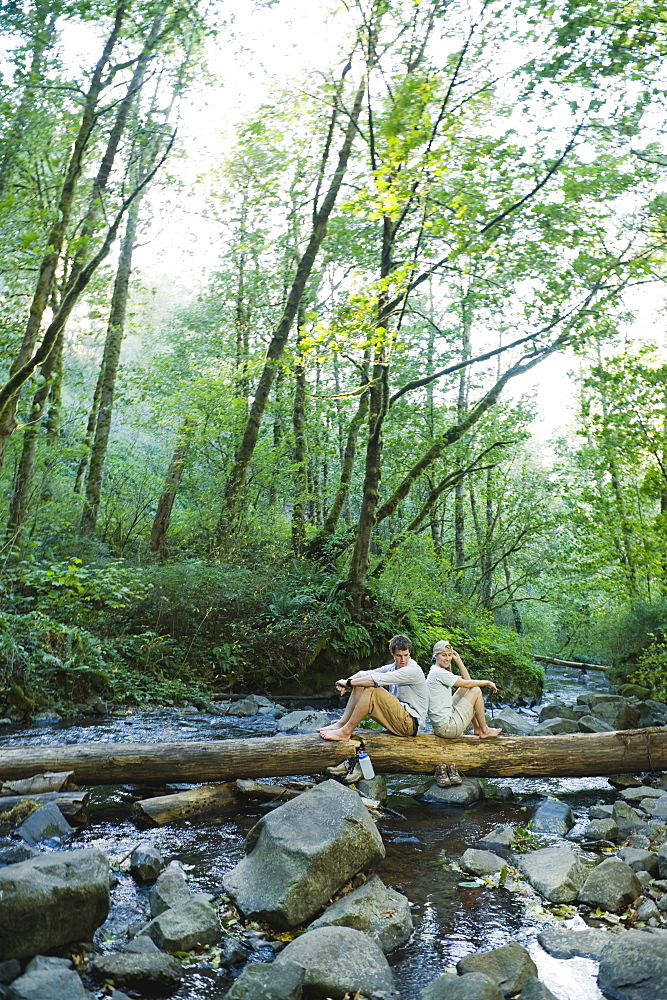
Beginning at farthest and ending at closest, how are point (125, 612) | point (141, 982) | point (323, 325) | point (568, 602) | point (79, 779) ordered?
1. point (568, 602)
2. point (125, 612)
3. point (323, 325)
4. point (79, 779)
5. point (141, 982)

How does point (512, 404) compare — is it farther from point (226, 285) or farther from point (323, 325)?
point (323, 325)

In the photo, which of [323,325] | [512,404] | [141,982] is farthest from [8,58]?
[512,404]

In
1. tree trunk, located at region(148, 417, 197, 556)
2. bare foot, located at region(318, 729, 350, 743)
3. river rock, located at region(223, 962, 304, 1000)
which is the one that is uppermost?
tree trunk, located at region(148, 417, 197, 556)

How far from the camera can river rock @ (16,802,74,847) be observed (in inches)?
233

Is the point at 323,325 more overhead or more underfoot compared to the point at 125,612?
more overhead

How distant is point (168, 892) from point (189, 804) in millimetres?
2015

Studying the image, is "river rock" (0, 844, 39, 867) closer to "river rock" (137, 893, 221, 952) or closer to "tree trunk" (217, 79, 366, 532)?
"river rock" (137, 893, 221, 952)

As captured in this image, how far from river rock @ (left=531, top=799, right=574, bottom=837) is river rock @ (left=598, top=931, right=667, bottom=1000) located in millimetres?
2804

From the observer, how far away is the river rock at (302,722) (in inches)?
426

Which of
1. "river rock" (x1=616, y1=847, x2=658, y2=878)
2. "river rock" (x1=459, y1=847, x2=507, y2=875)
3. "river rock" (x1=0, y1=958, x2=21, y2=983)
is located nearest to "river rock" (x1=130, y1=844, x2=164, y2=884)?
"river rock" (x1=0, y1=958, x2=21, y2=983)

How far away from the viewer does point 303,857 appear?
195 inches

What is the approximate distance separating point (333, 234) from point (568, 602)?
13.6 meters

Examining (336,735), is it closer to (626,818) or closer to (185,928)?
(626,818)

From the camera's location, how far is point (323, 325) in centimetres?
1145
